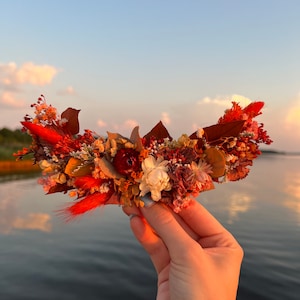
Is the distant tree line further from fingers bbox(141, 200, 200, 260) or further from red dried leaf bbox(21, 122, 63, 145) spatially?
fingers bbox(141, 200, 200, 260)

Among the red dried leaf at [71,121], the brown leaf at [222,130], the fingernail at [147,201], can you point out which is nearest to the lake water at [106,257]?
the red dried leaf at [71,121]

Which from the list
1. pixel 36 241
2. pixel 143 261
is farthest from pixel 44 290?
pixel 36 241

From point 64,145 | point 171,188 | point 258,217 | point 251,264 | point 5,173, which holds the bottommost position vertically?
point 5,173

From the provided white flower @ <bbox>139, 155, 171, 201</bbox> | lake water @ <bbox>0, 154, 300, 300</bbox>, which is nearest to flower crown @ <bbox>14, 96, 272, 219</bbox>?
white flower @ <bbox>139, 155, 171, 201</bbox>

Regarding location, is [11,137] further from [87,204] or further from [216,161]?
[216,161]

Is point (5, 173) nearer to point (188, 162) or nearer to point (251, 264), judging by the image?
point (251, 264)
